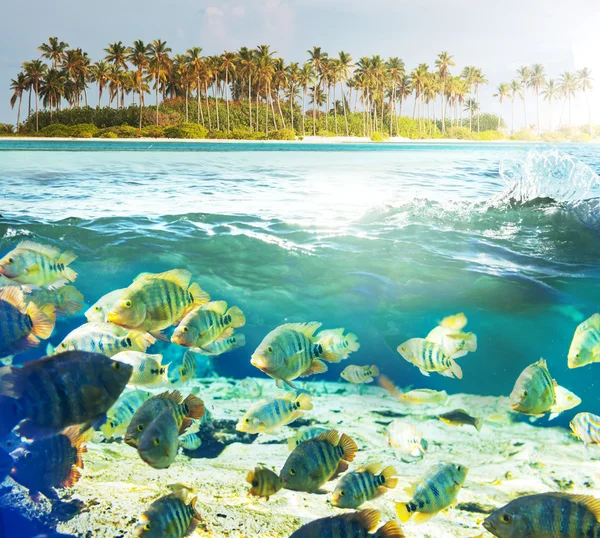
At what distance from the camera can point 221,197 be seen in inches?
152

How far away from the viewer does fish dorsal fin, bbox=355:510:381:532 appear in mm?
2257

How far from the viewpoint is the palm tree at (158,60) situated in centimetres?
356

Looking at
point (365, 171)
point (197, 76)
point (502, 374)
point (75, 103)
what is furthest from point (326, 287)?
point (502, 374)

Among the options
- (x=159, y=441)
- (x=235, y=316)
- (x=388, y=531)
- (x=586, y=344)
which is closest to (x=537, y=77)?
(x=586, y=344)

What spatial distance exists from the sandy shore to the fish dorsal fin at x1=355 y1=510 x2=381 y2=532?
902 mm

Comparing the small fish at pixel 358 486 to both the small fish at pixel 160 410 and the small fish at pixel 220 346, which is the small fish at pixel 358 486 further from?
the small fish at pixel 220 346

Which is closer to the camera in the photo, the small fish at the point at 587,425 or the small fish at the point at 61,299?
the small fish at the point at 587,425

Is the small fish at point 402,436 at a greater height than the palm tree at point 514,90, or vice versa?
the palm tree at point 514,90

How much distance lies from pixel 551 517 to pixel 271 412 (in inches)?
45.2

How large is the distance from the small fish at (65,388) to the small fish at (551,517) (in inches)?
58.8

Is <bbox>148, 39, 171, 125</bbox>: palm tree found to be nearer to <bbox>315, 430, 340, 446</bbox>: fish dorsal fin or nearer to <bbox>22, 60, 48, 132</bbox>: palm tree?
<bbox>22, 60, 48, 132</bbox>: palm tree

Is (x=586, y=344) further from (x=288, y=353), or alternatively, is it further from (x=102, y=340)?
(x=102, y=340)

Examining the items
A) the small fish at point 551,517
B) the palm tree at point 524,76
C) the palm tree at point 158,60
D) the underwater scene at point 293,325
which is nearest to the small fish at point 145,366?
the underwater scene at point 293,325

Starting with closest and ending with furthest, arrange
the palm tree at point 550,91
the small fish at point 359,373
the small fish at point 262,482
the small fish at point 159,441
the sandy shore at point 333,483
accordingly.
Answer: the small fish at point 159,441, the small fish at point 262,482, the sandy shore at point 333,483, the small fish at point 359,373, the palm tree at point 550,91
